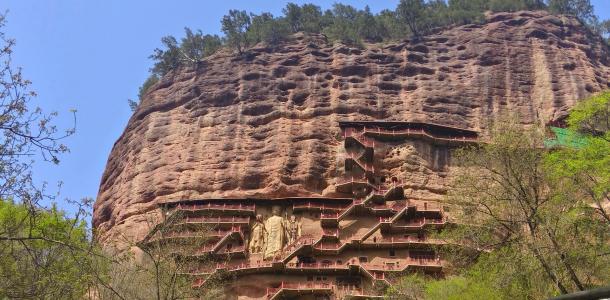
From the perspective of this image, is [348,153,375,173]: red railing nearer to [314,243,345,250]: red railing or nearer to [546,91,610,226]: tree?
[314,243,345,250]: red railing

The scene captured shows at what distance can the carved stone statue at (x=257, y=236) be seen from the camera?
3784 cm

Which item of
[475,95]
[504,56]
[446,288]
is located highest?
[504,56]

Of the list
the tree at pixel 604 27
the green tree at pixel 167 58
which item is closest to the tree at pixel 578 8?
the tree at pixel 604 27

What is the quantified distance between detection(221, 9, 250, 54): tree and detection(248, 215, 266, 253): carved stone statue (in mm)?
22114

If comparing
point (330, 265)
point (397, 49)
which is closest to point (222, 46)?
point (397, 49)

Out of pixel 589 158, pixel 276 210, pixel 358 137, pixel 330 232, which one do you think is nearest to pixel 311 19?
pixel 358 137

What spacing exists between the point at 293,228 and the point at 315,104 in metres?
12.5

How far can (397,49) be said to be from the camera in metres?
55.0

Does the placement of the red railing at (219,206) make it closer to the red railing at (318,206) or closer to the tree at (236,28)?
the red railing at (318,206)

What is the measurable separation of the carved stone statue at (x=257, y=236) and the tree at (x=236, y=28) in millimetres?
22114

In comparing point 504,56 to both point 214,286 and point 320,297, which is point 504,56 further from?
point 214,286

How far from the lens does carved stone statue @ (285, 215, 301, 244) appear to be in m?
38.6

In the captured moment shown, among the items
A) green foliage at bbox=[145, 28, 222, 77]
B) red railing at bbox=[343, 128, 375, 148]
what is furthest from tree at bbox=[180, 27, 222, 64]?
red railing at bbox=[343, 128, 375, 148]

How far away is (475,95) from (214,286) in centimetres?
2620
